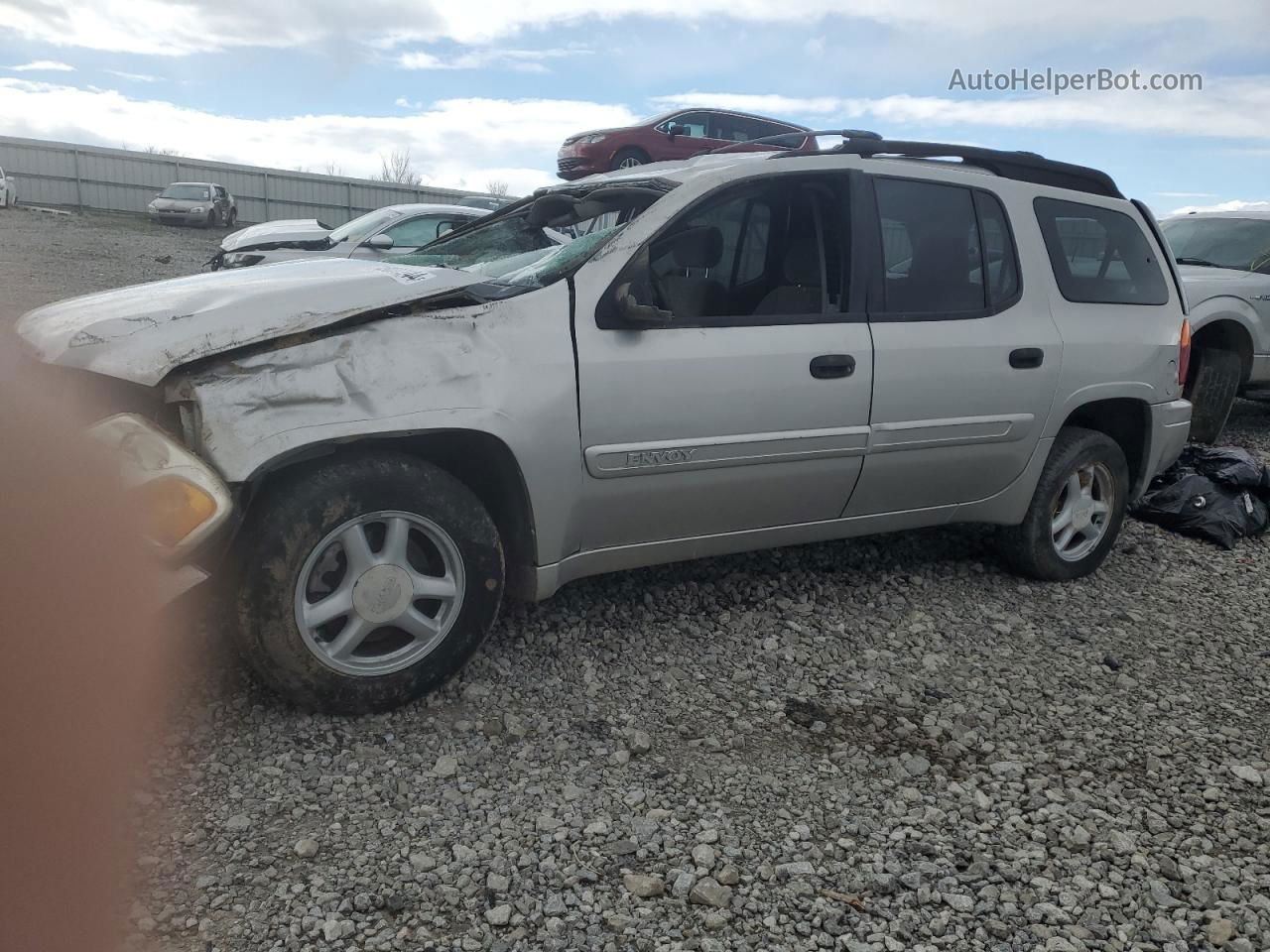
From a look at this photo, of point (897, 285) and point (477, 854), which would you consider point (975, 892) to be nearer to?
point (477, 854)

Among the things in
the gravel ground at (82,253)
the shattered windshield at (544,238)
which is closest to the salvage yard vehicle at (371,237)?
the gravel ground at (82,253)

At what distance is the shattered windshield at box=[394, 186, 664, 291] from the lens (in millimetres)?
3221

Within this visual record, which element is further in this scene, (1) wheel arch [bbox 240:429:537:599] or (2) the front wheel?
(2) the front wheel

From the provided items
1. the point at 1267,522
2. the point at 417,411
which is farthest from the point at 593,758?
the point at 1267,522

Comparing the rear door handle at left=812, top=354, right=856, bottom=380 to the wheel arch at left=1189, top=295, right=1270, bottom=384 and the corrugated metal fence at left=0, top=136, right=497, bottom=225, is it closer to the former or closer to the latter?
the wheel arch at left=1189, top=295, right=1270, bottom=384

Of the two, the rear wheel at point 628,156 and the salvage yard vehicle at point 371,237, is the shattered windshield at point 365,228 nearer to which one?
the salvage yard vehicle at point 371,237

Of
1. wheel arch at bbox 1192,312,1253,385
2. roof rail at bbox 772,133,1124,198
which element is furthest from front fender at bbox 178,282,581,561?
wheel arch at bbox 1192,312,1253,385

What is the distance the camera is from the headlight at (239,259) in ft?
33.8

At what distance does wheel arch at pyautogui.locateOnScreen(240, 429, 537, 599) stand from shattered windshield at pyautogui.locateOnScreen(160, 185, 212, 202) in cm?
2474

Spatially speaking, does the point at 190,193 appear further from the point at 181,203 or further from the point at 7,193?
the point at 7,193

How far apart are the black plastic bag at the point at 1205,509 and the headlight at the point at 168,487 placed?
5.27 metres

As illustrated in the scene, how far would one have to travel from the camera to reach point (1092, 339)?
4.28 metres

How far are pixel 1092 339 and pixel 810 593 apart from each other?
1660 millimetres

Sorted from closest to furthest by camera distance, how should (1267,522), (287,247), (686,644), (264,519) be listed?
(264,519) < (686,644) < (1267,522) < (287,247)
